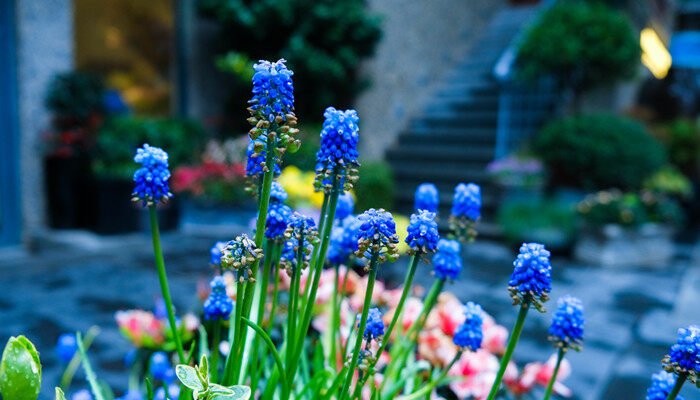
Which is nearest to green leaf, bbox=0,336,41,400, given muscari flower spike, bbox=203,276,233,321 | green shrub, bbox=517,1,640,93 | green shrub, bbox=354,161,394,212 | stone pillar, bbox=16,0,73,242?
muscari flower spike, bbox=203,276,233,321

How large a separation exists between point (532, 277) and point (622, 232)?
4652 mm

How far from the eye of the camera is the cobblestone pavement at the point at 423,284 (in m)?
2.52

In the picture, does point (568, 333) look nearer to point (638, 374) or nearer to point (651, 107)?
point (638, 374)

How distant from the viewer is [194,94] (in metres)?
6.03

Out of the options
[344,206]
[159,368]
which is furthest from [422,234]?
[159,368]

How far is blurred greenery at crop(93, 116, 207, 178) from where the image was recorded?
15.4 ft

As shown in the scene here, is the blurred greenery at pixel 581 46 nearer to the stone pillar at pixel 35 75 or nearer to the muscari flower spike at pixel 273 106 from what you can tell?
the stone pillar at pixel 35 75

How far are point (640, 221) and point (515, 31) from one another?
5.07 meters

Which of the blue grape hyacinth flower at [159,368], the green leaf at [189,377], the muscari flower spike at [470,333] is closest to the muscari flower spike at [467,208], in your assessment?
the muscari flower spike at [470,333]

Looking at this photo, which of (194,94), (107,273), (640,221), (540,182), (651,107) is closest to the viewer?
(107,273)

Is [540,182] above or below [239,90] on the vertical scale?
below

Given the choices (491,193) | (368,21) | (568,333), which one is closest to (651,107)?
(491,193)

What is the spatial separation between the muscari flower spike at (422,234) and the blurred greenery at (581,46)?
5552 mm

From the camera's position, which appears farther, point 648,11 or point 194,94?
point 648,11
